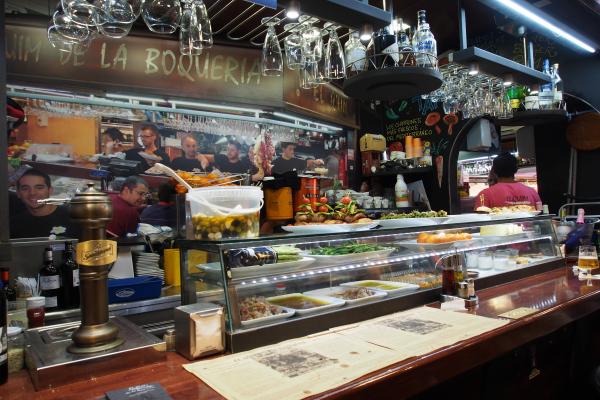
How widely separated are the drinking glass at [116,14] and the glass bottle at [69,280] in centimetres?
152

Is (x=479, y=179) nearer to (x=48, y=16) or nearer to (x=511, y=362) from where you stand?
(x=511, y=362)

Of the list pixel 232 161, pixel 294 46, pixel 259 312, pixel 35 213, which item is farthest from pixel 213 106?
pixel 259 312

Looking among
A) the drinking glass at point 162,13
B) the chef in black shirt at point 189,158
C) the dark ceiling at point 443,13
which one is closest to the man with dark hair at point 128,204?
the chef in black shirt at point 189,158

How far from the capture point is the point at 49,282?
8.82 feet

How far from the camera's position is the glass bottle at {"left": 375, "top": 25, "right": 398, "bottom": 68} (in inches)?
95.1

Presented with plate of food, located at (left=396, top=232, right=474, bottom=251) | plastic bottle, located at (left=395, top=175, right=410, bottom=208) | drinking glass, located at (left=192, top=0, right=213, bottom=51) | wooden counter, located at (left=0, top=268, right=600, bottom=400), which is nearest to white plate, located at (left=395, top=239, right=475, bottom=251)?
plate of food, located at (left=396, top=232, right=474, bottom=251)

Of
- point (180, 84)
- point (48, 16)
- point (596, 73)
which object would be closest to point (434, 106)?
point (596, 73)

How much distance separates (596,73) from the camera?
214 inches

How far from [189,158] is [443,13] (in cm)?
319

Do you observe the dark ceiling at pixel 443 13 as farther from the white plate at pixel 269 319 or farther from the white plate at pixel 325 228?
the white plate at pixel 269 319

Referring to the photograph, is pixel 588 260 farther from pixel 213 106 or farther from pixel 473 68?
pixel 213 106

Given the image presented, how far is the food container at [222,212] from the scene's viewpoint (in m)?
1.71

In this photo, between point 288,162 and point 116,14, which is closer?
point 116,14

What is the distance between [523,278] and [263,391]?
7.72ft
